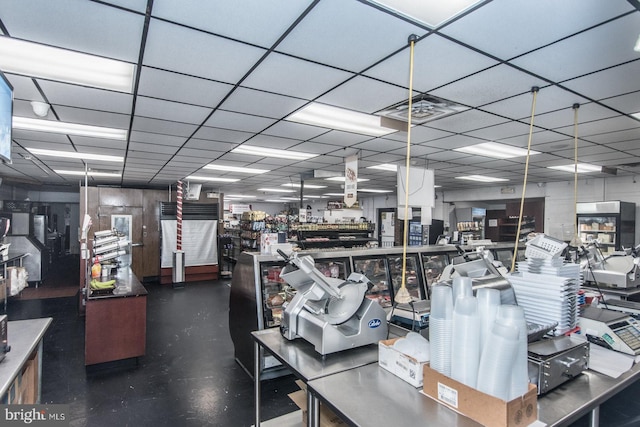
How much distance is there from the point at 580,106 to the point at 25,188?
15.4 m

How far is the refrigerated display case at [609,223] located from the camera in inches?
285

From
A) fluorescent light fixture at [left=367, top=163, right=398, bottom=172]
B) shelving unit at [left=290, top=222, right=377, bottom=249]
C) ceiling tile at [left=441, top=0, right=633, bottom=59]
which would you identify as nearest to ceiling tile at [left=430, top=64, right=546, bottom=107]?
ceiling tile at [left=441, top=0, right=633, bottom=59]

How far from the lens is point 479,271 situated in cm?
211

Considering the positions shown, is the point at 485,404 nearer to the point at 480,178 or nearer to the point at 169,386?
the point at 169,386

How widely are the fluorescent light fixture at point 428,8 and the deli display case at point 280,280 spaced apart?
2.09 m

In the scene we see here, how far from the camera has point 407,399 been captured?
1.34 m

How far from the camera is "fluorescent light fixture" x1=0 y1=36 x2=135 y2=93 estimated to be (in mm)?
2367

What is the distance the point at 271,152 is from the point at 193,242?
467cm

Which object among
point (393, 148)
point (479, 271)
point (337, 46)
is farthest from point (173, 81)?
point (393, 148)

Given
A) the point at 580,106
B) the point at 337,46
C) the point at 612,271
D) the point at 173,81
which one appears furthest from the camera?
the point at 612,271

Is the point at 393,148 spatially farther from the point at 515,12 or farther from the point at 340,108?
the point at 515,12

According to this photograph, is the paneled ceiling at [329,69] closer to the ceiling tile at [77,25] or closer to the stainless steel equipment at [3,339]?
the ceiling tile at [77,25]

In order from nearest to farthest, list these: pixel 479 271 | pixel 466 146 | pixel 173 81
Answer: pixel 479 271
pixel 173 81
pixel 466 146

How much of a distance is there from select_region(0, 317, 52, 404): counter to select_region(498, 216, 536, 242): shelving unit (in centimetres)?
1111
